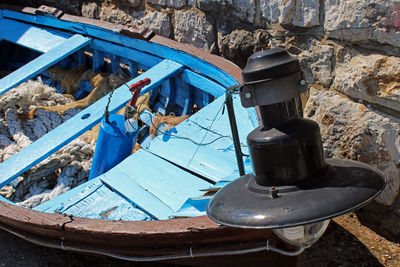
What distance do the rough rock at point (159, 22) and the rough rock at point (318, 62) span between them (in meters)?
1.57

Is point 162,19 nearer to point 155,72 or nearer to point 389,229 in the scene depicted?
point 155,72

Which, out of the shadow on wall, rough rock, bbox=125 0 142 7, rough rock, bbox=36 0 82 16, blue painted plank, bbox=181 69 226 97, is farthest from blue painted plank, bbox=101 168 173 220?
rough rock, bbox=36 0 82 16

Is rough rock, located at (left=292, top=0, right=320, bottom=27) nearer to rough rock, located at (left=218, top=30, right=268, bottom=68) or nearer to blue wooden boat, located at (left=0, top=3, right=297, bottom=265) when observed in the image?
rough rock, located at (left=218, top=30, right=268, bottom=68)

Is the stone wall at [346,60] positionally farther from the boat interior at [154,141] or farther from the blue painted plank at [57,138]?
the blue painted plank at [57,138]

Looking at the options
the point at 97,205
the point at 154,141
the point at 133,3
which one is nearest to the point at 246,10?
the point at 154,141

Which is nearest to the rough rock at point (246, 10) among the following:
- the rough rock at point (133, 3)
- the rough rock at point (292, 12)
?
the rough rock at point (292, 12)

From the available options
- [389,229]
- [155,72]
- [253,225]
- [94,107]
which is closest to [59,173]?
[94,107]

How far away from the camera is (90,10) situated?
15.1ft

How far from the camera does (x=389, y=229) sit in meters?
2.36

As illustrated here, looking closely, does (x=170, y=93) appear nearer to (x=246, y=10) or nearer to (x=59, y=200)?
(x=246, y=10)

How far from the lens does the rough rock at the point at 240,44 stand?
9.72 ft

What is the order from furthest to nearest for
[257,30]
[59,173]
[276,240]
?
[257,30], [59,173], [276,240]

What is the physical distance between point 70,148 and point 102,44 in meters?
1.43

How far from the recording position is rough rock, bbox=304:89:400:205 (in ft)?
7.14
